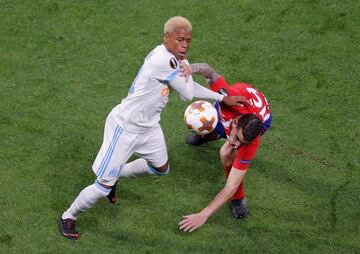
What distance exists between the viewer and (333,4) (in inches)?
390

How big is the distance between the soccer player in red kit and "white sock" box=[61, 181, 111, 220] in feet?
2.83

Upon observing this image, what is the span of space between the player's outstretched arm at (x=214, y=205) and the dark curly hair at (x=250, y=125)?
1.53ft

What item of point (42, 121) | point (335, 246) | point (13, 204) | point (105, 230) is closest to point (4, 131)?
point (42, 121)

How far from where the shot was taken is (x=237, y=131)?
6438 mm

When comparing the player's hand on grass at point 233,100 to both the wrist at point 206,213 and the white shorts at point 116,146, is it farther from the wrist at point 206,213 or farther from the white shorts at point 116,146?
the wrist at point 206,213

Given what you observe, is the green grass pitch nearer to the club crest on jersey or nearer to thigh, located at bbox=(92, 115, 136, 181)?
thigh, located at bbox=(92, 115, 136, 181)

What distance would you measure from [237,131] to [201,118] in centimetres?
45

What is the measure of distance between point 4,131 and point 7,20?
7.88ft

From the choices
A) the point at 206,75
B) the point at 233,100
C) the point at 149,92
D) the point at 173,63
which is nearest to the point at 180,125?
the point at 206,75

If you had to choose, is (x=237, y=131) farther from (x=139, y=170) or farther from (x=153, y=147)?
(x=139, y=170)

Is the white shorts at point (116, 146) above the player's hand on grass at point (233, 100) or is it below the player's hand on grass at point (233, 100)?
below

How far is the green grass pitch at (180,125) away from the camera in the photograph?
675cm

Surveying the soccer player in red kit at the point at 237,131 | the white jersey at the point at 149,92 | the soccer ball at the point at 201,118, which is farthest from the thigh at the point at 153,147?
the soccer player in red kit at the point at 237,131

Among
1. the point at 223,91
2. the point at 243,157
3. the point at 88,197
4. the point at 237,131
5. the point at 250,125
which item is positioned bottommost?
the point at 88,197
